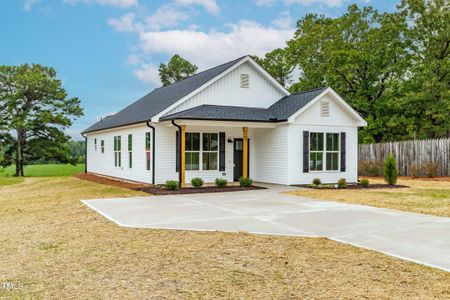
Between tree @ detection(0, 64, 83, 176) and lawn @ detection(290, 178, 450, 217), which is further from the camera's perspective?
tree @ detection(0, 64, 83, 176)

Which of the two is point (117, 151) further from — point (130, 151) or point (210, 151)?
point (210, 151)

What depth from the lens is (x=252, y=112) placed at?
18250 millimetres

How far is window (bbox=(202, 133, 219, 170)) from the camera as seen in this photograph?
711 inches

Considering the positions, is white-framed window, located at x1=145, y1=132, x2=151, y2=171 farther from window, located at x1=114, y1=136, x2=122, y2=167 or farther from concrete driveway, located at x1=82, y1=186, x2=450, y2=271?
concrete driveway, located at x1=82, y1=186, x2=450, y2=271

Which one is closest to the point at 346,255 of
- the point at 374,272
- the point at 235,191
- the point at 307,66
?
the point at 374,272

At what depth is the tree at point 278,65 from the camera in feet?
118

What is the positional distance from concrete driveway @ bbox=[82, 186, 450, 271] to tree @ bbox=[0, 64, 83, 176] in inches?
765

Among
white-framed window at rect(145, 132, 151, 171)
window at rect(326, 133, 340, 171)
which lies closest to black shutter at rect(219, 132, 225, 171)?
white-framed window at rect(145, 132, 151, 171)

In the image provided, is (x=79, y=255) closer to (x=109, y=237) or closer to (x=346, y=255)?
(x=109, y=237)

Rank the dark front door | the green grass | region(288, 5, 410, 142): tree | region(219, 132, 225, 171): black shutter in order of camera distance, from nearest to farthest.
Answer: region(219, 132, 225, 171): black shutter → the dark front door → region(288, 5, 410, 142): tree → the green grass

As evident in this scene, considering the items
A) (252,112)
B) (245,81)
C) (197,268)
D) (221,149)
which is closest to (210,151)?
(221,149)

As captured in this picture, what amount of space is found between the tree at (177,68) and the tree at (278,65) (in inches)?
389

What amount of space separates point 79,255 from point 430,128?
27407mm

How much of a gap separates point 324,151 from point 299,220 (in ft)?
31.7
